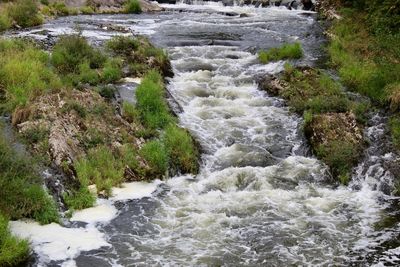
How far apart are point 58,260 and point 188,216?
3.17m

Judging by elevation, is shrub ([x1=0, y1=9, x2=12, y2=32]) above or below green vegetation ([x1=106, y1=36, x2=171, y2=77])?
above

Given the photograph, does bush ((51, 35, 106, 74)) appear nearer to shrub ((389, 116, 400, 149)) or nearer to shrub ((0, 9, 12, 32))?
shrub ((0, 9, 12, 32))

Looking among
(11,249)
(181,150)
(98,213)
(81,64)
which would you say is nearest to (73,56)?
(81,64)

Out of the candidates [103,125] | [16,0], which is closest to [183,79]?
[103,125]

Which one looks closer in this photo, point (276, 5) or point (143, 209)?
point (143, 209)

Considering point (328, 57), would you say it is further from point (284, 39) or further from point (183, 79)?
point (183, 79)

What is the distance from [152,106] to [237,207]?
5.43 m

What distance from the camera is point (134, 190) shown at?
1274cm

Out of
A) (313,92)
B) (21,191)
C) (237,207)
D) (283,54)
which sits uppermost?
(283,54)

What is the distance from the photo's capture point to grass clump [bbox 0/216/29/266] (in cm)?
912

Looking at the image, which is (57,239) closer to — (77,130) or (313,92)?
(77,130)

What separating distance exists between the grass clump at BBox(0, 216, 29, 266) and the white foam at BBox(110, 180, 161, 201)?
3.08m

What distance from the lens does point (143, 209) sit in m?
11.9

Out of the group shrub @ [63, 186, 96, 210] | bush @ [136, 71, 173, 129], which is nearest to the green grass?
shrub @ [63, 186, 96, 210]
